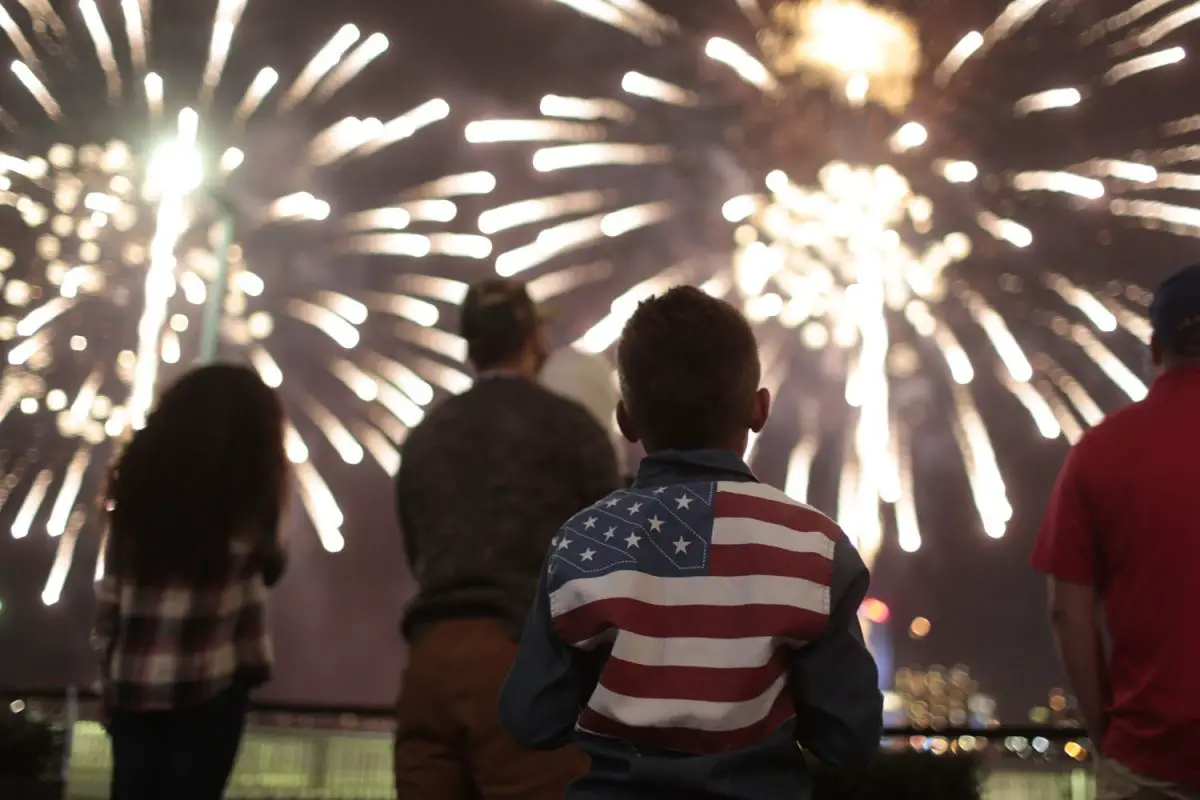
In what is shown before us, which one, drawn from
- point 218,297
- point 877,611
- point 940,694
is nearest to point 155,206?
point 218,297

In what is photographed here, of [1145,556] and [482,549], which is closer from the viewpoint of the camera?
[1145,556]

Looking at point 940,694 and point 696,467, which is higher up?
point 696,467

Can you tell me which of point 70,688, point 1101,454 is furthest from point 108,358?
point 1101,454

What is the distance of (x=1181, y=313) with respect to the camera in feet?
7.45

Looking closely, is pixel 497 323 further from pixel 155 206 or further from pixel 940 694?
pixel 940 694

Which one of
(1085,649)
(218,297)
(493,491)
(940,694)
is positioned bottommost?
(940,694)

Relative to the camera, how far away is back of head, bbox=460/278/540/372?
2.57 meters

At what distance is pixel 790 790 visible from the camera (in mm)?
1538

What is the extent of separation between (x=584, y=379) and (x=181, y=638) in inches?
42.6

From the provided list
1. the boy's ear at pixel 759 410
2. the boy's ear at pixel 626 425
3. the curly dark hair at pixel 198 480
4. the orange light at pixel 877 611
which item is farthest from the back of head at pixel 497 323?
the orange light at pixel 877 611

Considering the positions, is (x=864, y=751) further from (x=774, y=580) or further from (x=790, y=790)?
(x=774, y=580)

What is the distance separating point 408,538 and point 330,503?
86.4ft

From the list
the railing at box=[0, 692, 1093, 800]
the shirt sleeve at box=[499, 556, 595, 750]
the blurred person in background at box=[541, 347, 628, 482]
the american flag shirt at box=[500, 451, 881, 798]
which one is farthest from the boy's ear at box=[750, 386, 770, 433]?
the railing at box=[0, 692, 1093, 800]

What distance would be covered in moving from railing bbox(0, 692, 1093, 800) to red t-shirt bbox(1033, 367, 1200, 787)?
150 centimetres
